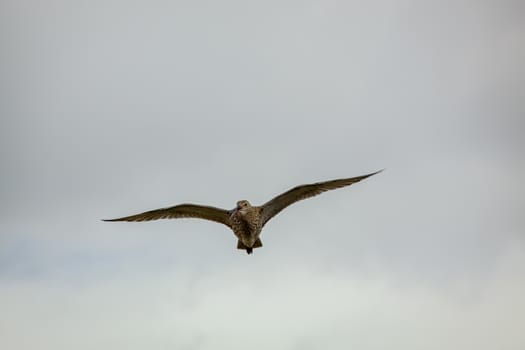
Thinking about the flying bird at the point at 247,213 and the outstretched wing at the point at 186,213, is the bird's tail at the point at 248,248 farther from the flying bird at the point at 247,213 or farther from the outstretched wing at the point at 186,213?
the outstretched wing at the point at 186,213

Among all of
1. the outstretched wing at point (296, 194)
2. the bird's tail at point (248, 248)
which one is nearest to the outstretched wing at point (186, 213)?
the bird's tail at point (248, 248)

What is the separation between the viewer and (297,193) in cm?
5116

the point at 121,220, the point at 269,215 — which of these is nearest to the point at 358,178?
the point at 269,215

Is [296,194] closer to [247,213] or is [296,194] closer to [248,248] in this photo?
[247,213]

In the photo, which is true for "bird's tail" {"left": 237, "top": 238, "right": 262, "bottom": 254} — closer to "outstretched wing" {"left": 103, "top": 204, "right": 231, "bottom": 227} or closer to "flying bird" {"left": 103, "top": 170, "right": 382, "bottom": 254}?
"flying bird" {"left": 103, "top": 170, "right": 382, "bottom": 254}

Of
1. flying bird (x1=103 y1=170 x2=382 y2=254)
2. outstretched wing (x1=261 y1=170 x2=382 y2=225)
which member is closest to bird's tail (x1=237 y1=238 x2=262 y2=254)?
flying bird (x1=103 y1=170 x2=382 y2=254)

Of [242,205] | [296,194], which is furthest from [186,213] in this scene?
[296,194]

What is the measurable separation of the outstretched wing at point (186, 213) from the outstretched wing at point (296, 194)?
2282 millimetres

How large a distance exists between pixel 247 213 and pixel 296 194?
298cm

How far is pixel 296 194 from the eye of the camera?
51.2 m

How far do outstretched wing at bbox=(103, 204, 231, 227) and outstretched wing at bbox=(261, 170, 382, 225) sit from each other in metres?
2.28

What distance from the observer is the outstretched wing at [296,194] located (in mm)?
50562

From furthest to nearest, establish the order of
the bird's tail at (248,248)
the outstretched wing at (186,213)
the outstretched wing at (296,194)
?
the outstretched wing at (186,213) → the bird's tail at (248,248) → the outstretched wing at (296,194)

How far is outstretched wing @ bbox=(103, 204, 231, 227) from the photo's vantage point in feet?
169
